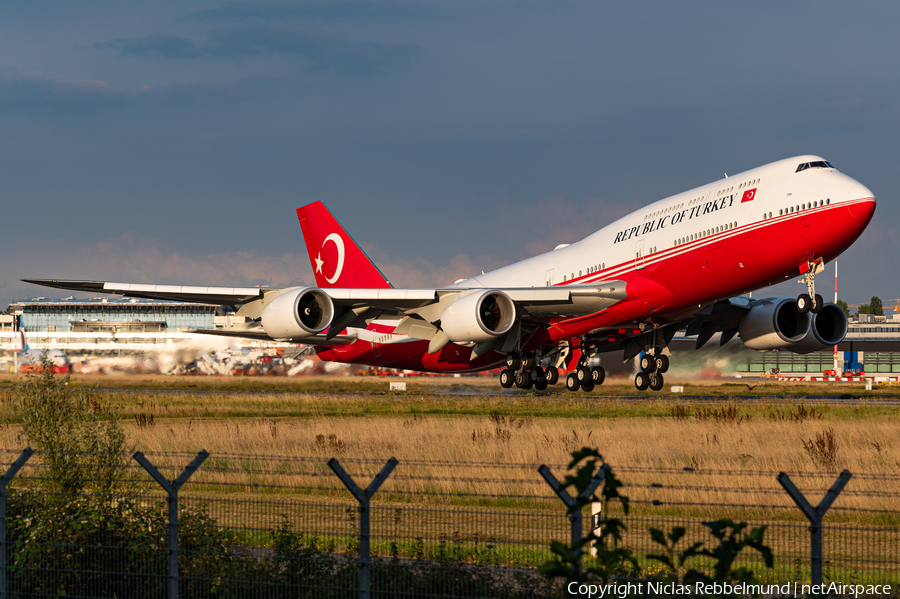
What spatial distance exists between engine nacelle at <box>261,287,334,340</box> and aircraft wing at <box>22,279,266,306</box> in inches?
64.6

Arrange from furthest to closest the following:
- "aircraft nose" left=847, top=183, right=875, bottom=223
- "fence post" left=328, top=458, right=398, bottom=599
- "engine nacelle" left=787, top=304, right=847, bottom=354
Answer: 1. "engine nacelle" left=787, top=304, right=847, bottom=354
2. "aircraft nose" left=847, top=183, right=875, bottom=223
3. "fence post" left=328, top=458, right=398, bottom=599

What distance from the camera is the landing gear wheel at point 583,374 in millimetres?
35281

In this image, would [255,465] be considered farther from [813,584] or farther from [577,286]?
[813,584]

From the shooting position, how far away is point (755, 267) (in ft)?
84.1

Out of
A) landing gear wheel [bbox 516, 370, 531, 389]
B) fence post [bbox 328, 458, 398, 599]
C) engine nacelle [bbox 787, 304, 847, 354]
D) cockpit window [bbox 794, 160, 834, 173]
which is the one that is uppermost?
cockpit window [bbox 794, 160, 834, 173]

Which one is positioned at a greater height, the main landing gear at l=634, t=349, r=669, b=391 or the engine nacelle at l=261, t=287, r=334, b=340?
the engine nacelle at l=261, t=287, r=334, b=340

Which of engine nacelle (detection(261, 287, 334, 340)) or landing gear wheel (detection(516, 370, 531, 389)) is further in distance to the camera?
landing gear wheel (detection(516, 370, 531, 389))

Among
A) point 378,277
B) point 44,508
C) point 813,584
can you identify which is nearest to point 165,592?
point 44,508

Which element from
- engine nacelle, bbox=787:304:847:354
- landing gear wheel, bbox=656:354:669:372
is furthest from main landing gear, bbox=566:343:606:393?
engine nacelle, bbox=787:304:847:354

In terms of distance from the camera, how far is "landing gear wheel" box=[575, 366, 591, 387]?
116 feet

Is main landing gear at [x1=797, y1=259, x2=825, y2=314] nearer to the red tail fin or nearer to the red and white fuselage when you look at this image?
the red and white fuselage

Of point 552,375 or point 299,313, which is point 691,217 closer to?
point 552,375

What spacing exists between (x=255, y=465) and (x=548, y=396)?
26180 mm

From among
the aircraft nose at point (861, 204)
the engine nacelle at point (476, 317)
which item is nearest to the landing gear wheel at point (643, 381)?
the engine nacelle at point (476, 317)
